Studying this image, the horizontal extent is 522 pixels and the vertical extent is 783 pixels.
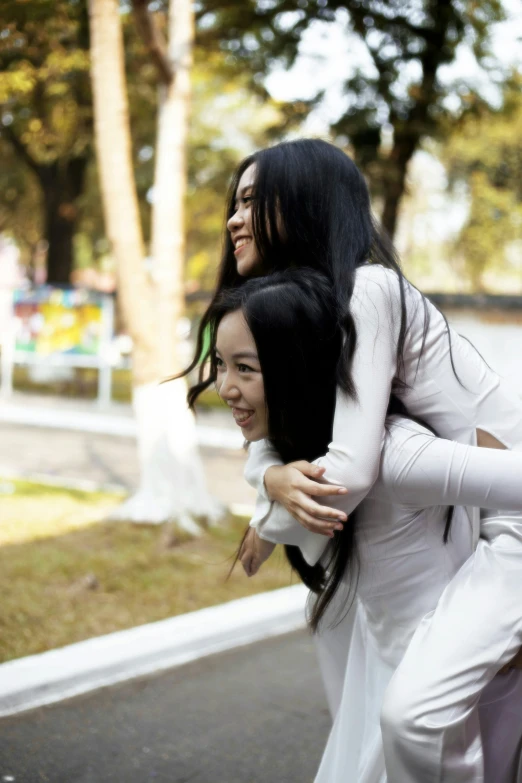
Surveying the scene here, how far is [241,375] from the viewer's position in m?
2.16

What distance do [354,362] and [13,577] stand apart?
3.92m

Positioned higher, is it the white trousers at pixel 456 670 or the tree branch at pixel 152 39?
the tree branch at pixel 152 39

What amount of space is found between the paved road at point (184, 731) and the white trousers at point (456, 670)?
4.76 feet

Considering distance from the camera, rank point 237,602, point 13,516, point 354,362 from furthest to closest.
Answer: point 13,516 < point 237,602 < point 354,362

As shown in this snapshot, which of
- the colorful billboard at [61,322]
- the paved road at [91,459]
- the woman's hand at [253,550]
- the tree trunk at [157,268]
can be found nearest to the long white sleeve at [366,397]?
the woman's hand at [253,550]

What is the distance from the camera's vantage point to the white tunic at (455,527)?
1979 mm

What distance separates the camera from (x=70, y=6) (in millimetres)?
7426

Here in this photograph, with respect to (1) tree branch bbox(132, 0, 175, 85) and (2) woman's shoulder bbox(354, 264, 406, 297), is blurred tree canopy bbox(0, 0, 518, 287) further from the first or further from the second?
(2) woman's shoulder bbox(354, 264, 406, 297)

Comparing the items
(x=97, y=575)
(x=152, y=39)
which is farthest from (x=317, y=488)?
(x=152, y=39)

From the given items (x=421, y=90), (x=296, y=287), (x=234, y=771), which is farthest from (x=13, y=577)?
(x=421, y=90)

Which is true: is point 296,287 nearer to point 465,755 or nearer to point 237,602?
point 465,755

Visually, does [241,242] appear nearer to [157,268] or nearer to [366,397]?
[366,397]

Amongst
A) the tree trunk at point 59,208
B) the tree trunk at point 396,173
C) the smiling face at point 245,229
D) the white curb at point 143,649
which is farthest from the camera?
the tree trunk at point 59,208

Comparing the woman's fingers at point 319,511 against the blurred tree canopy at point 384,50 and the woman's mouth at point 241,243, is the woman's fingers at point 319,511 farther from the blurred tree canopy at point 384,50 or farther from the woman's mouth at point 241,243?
the blurred tree canopy at point 384,50
